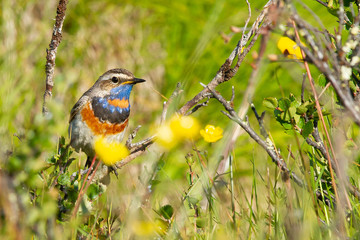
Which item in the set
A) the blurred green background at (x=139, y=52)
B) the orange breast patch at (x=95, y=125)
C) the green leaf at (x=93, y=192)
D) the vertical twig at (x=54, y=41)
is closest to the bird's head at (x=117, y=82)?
the orange breast patch at (x=95, y=125)

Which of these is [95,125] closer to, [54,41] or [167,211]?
[54,41]

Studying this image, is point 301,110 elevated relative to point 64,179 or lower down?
elevated

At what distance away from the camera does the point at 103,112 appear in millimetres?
3801

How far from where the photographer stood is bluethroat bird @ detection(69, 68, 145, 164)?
3734 millimetres

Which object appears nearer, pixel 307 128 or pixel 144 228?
pixel 144 228

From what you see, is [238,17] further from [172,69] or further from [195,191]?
[195,191]

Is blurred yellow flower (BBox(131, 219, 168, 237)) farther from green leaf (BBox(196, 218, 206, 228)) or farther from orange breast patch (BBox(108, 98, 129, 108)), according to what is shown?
orange breast patch (BBox(108, 98, 129, 108))

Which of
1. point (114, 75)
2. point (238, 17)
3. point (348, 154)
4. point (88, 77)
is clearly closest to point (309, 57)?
point (348, 154)

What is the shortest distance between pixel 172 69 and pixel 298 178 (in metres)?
3.22

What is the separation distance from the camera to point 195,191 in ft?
7.54

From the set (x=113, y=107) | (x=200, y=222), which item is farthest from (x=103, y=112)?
(x=200, y=222)

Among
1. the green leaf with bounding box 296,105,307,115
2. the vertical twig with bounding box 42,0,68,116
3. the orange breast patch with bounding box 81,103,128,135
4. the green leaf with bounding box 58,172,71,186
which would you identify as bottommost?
the orange breast patch with bounding box 81,103,128,135

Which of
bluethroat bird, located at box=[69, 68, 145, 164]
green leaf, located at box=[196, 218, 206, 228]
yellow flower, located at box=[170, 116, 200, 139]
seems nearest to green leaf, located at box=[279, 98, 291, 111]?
yellow flower, located at box=[170, 116, 200, 139]

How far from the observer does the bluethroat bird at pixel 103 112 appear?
→ 3.73 m
